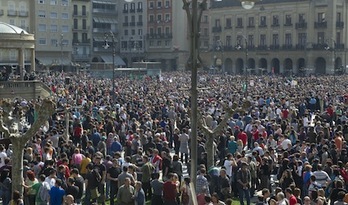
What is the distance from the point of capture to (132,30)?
4129 inches

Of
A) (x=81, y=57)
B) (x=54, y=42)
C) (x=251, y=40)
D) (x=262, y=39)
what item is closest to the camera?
(x=54, y=42)

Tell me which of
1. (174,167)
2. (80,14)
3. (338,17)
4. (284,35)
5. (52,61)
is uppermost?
(80,14)

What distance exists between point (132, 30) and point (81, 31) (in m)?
11.7

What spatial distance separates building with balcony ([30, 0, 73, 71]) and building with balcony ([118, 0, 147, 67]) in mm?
13439

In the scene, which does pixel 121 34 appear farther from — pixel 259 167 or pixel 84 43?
pixel 259 167

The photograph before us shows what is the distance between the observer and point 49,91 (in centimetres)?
4603

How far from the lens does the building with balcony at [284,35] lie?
83562mm

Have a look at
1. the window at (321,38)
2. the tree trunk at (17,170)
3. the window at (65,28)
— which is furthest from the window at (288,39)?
the tree trunk at (17,170)

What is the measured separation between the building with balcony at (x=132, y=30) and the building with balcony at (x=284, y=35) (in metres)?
13.0

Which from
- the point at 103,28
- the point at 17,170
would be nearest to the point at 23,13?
the point at 103,28

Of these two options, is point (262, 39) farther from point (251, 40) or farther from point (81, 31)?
point (81, 31)

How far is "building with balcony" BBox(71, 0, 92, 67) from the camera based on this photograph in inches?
3730

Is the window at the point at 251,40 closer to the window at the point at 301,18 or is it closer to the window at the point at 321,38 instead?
the window at the point at 301,18

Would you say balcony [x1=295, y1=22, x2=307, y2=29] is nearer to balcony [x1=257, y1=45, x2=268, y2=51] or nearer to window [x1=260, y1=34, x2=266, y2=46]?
balcony [x1=257, y1=45, x2=268, y2=51]
